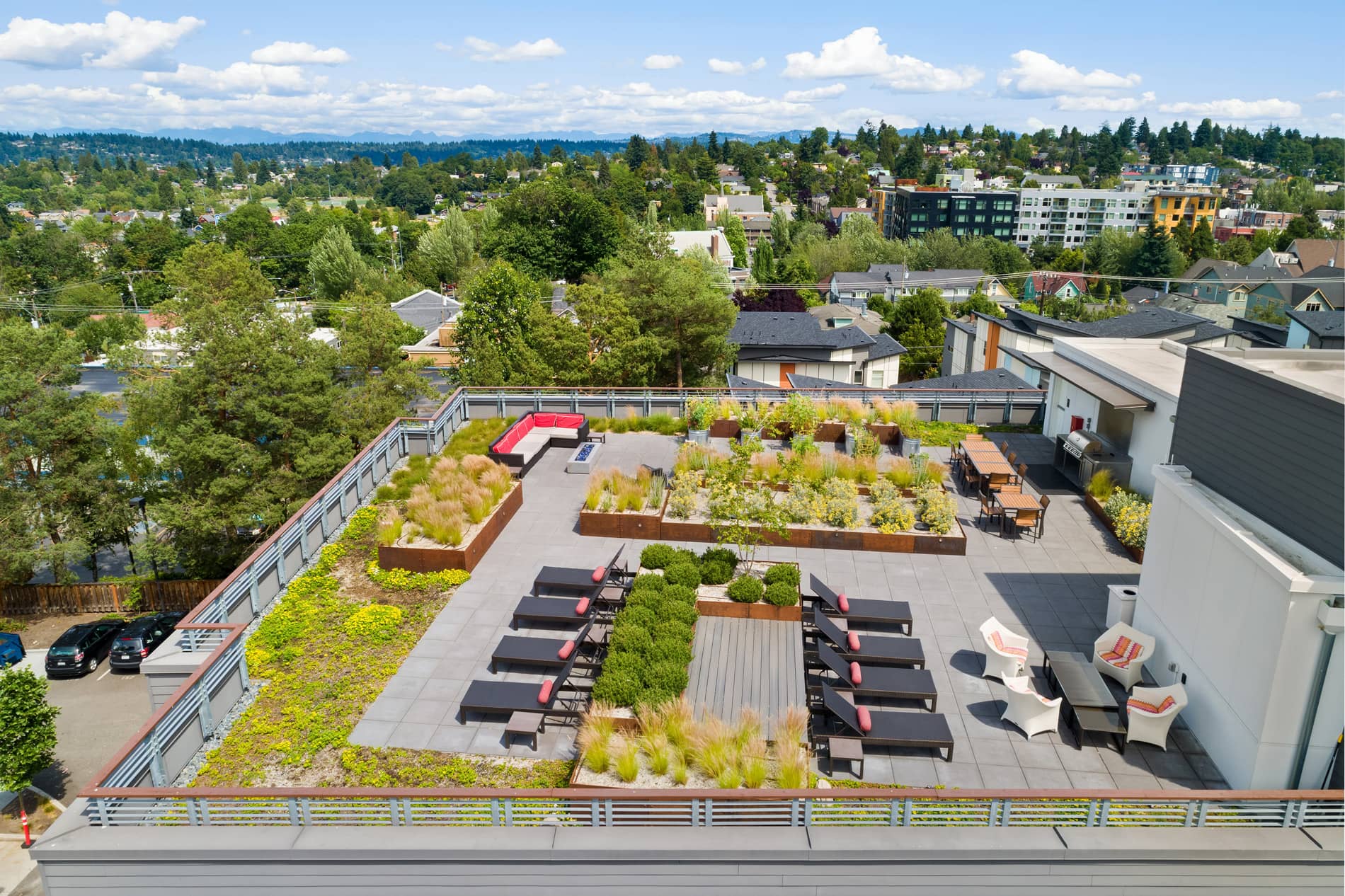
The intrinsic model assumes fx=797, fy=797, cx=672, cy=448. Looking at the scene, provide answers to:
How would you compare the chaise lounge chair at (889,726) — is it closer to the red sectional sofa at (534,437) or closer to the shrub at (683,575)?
the shrub at (683,575)

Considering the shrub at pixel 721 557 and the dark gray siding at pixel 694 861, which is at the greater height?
the shrub at pixel 721 557

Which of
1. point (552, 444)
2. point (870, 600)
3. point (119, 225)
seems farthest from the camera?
point (119, 225)

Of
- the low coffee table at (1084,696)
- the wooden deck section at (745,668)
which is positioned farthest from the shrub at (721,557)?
the low coffee table at (1084,696)

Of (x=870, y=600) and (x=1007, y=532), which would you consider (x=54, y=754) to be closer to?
(x=870, y=600)

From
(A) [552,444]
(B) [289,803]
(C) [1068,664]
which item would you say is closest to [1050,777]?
(C) [1068,664]

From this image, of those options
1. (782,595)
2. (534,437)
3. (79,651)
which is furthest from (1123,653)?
(79,651)
